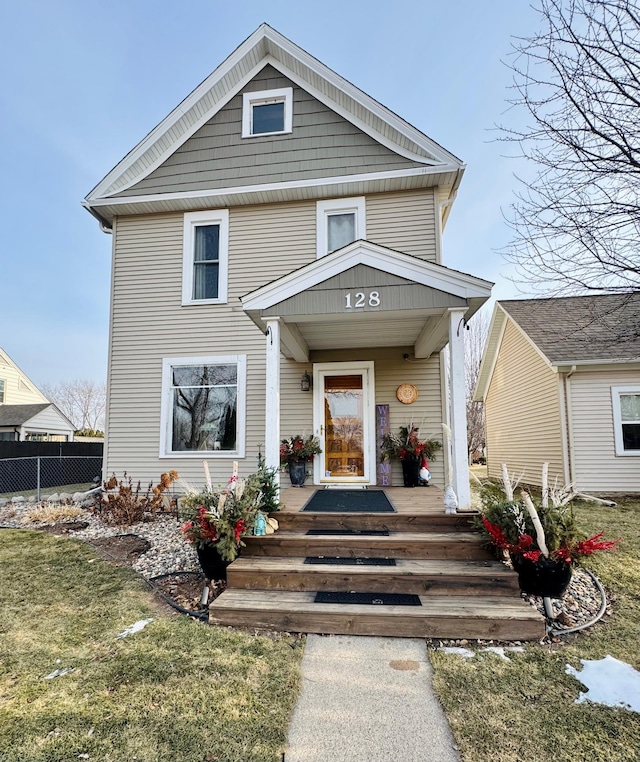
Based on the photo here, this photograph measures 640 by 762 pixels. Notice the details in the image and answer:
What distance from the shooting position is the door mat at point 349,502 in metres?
4.77

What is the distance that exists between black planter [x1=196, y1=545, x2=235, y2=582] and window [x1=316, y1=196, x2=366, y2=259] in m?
5.24

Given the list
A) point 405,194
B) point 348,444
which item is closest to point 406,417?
point 348,444

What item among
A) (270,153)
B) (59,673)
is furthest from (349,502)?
(270,153)

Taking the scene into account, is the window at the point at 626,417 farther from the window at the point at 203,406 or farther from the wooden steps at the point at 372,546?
the window at the point at 203,406

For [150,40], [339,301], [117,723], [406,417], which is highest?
[150,40]

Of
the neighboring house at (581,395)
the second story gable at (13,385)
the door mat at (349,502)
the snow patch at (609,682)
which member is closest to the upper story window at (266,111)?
the door mat at (349,502)

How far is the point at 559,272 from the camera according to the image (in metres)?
5.08

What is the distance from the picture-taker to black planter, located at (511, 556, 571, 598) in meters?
3.35

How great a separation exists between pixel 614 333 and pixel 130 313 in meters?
10.7

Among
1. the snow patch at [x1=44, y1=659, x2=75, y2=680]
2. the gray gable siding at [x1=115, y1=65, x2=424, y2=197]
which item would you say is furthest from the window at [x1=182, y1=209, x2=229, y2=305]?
the snow patch at [x1=44, y1=659, x2=75, y2=680]

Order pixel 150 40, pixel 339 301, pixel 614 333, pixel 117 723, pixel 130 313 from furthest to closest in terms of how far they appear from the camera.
Result: pixel 150 40 < pixel 614 333 < pixel 130 313 < pixel 339 301 < pixel 117 723

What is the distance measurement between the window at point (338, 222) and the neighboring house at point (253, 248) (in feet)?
0.08

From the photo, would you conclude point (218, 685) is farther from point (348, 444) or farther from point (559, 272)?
point (559, 272)

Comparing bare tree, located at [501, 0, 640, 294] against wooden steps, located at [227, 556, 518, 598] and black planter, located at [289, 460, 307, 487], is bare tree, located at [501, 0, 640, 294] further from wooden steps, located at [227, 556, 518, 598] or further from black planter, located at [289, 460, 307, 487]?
black planter, located at [289, 460, 307, 487]
